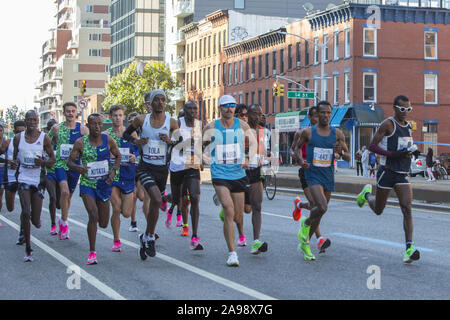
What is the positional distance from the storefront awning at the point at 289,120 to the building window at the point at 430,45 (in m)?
9.33

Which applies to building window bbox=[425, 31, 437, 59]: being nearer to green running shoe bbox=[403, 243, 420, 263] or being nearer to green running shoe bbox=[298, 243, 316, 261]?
green running shoe bbox=[298, 243, 316, 261]

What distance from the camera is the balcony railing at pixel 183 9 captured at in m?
87.9

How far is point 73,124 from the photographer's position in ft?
40.4

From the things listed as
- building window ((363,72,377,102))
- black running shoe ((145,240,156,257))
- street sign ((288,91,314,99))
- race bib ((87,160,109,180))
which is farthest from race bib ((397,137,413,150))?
building window ((363,72,377,102))

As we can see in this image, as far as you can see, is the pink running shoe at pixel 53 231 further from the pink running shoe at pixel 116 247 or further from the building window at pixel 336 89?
the building window at pixel 336 89

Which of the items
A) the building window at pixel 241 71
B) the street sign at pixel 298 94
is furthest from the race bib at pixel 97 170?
the building window at pixel 241 71

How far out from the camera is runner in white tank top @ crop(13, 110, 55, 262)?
409 inches

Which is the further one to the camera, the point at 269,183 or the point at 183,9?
the point at 183,9

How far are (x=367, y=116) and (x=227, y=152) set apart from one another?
4366 cm

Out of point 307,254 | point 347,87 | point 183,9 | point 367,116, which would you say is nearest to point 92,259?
point 307,254

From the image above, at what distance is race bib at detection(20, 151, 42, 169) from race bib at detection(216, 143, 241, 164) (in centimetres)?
236

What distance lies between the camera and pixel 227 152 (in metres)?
9.77

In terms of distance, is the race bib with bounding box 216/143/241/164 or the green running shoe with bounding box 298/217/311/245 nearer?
the race bib with bounding box 216/143/241/164

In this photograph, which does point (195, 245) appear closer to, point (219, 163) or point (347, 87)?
point (219, 163)
